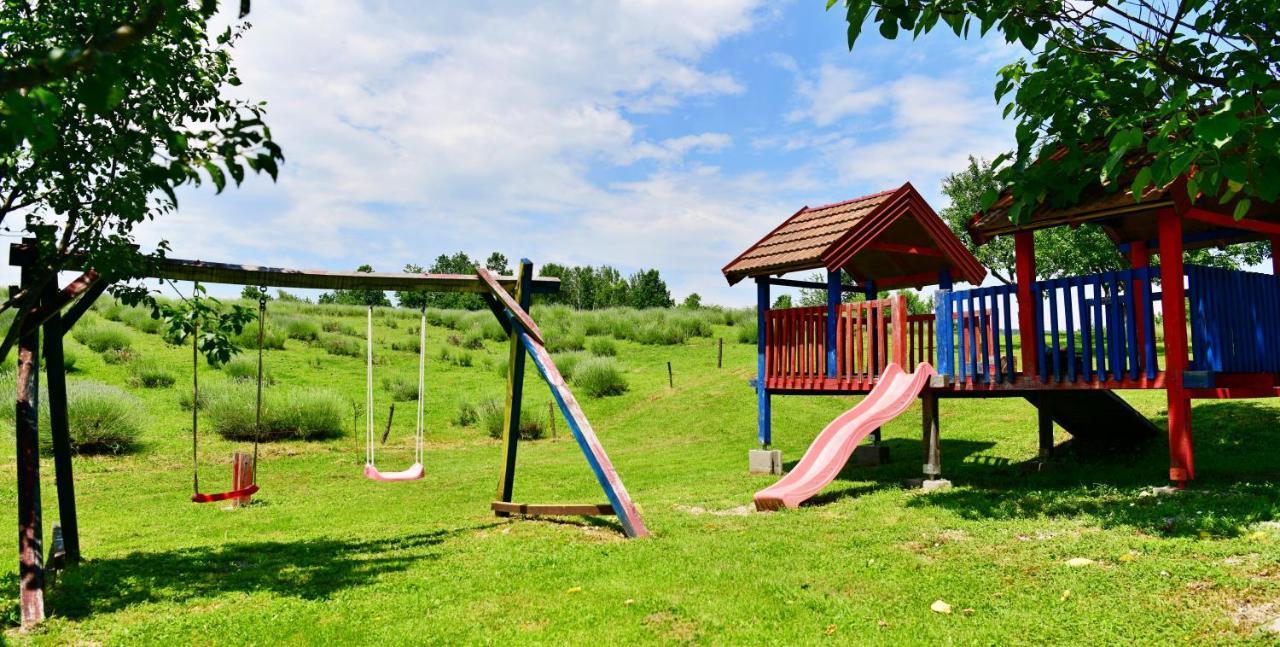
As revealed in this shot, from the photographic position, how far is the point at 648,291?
73.8 m

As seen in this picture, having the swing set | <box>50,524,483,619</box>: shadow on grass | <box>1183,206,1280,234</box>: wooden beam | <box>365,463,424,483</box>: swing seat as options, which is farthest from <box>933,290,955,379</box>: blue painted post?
<box>365,463,424,483</box>: swing seat

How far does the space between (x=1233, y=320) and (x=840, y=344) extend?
16.0 ft

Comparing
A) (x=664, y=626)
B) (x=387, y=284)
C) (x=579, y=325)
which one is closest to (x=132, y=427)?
(x=387, y=284)

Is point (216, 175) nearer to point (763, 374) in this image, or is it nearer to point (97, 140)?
point (97, 140)

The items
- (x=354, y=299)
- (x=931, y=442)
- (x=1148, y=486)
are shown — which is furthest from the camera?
Result: (x=354, y=299)

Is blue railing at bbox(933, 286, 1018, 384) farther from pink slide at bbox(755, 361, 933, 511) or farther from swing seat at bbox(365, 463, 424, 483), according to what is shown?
swing seat at bbox(365, 463, 424, 483)

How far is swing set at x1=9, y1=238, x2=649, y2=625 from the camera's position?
20.4ft

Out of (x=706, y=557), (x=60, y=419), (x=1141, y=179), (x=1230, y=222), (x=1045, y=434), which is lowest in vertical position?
(x=706, y=557)

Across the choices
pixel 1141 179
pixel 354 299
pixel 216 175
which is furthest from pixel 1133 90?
pixel 354 299

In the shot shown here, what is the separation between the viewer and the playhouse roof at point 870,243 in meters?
12.8

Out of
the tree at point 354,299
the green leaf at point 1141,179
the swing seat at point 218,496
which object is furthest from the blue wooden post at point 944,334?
the tree at point 354,299

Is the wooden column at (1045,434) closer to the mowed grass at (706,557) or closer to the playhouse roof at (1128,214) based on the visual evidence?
the mowed grass at (706,557)

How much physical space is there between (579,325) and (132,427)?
2156cm

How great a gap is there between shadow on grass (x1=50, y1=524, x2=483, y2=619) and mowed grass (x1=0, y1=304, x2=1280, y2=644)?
4 cm
